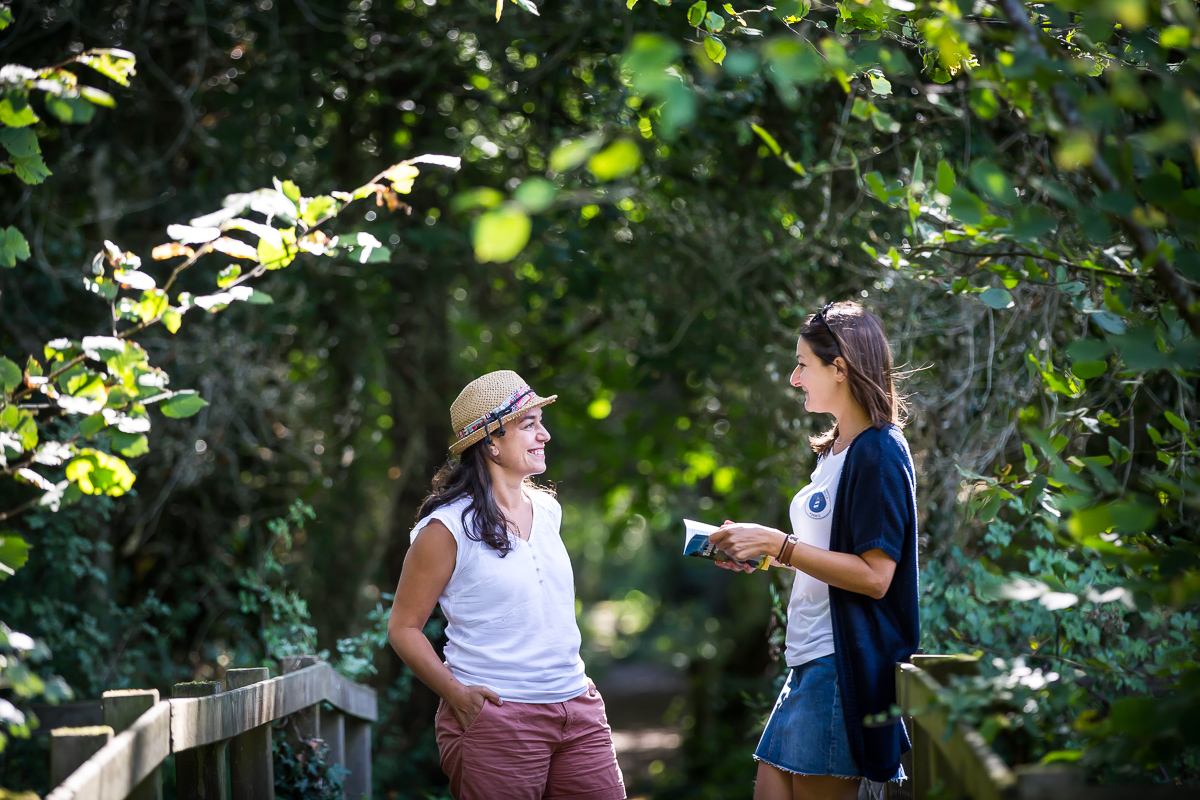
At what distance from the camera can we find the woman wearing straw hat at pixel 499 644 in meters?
2.76

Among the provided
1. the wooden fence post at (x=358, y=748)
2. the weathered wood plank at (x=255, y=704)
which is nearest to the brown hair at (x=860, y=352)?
the weathered wood plank at (x=255, y=704)

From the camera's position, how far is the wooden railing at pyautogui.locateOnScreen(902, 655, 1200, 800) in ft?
4.88

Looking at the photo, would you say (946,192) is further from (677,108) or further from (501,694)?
(501,694)

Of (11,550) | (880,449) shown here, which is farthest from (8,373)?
(880,449)

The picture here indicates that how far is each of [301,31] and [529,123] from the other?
1.42 m

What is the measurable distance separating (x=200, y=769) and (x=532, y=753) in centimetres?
88

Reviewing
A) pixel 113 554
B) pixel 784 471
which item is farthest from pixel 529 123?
pixel 113 554

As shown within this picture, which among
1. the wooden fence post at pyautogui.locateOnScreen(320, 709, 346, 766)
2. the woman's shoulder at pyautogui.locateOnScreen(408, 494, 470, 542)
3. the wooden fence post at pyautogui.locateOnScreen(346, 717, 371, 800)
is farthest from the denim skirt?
the wooden fence post at pyautogui.locateOnScreen(346, 717, 371, 800)

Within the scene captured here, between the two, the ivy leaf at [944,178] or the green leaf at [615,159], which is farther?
the ivy leaf at [944,178]

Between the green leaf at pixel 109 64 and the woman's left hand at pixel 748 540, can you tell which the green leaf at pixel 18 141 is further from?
the woman's left hand at pixel 748 540

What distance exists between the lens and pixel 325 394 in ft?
22.0

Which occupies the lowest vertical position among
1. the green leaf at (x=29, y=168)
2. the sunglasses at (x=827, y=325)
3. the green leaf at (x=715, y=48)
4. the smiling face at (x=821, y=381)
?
the smiling face at (x=821, y=381)

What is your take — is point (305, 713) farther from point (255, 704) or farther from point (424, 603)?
point (424, 603)

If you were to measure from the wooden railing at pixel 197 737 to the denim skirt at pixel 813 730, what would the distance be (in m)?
1.44
